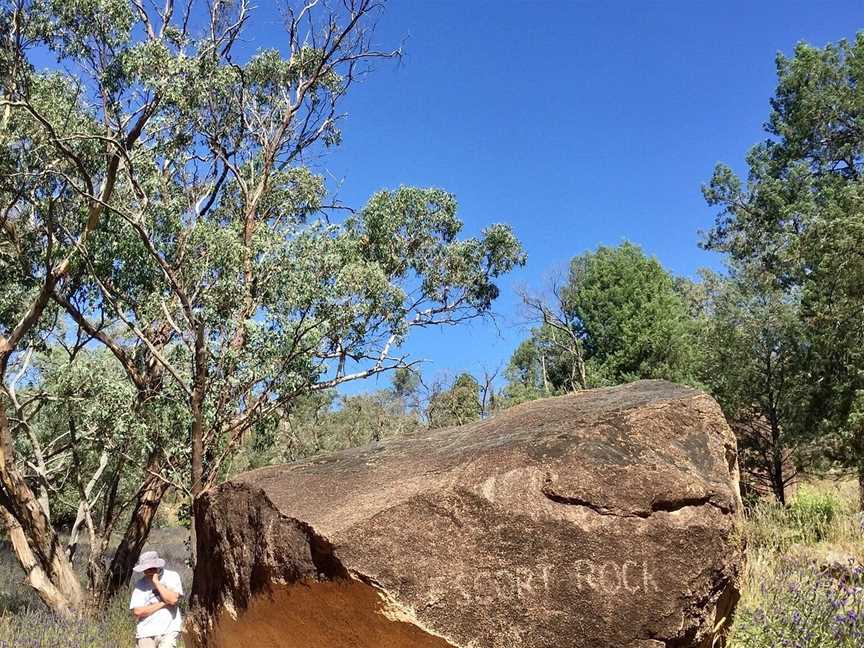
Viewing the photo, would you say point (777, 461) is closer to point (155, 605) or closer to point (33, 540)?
point (155, 605)

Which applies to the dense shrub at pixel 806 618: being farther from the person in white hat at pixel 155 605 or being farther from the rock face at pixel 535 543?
the person in white hat at pixel 155 605

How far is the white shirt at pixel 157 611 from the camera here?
16.7 ft

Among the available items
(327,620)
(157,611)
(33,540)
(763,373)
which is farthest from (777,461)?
(33,540)

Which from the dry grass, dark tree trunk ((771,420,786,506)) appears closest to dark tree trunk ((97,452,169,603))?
the dry grass

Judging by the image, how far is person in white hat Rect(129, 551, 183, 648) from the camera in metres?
5.07

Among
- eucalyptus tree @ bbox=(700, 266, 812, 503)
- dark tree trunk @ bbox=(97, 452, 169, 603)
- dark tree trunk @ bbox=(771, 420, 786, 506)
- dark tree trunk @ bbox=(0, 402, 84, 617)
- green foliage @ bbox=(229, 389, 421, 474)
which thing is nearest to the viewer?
dark tree trunk @ bbox=(0, 402, 84, 617)

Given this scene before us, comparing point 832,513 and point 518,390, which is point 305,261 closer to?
point 832,513

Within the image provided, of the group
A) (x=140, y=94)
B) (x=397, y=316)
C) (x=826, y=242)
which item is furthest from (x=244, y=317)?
(x=826, y=242)

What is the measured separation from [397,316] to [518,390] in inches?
475

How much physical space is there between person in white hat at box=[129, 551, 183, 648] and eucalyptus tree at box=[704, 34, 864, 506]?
11.0 meters

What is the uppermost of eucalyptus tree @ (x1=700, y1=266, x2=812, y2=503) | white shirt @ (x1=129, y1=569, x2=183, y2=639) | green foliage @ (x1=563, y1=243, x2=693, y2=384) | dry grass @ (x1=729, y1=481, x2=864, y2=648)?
green foliage @ (x1=563, y1=243, x2=693, y2=384)

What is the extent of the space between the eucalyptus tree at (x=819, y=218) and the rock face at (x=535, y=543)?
10081 mm

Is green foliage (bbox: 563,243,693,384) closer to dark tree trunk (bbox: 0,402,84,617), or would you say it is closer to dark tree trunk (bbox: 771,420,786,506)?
dark tree trunk (bbox: 771,420,786,506)

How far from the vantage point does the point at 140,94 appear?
9336 mm
